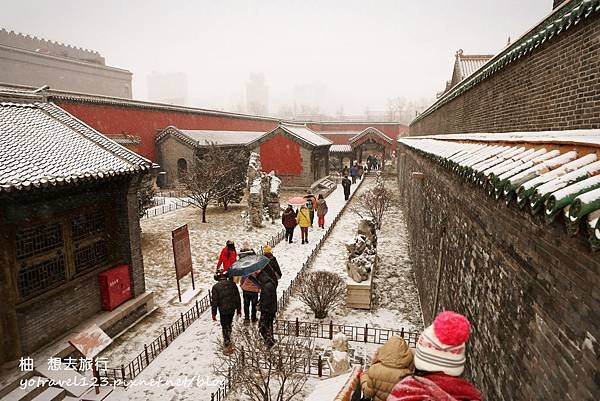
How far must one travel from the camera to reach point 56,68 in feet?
131

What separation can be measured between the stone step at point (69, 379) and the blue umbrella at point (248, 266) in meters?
2.89

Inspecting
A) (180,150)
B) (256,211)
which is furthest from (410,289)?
(180,150)

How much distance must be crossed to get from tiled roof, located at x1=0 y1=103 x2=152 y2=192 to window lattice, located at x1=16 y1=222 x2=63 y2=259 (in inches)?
44.9

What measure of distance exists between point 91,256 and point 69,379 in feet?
8.61

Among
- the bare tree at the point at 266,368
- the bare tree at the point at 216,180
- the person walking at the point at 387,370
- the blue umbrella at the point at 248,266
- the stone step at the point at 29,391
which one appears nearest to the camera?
the person walking at the point at 387,370

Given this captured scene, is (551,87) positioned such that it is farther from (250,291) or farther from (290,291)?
(290,291)

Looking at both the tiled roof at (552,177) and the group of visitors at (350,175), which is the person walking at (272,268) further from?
the group of visitors at (350,175)

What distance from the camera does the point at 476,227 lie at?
446 centimetres

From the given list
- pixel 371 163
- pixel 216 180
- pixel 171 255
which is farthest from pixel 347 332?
pixel 371 163

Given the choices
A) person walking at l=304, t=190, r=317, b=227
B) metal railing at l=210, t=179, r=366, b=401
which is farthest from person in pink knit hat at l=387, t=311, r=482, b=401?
person walking at l=304, t=190, r=317, b=227

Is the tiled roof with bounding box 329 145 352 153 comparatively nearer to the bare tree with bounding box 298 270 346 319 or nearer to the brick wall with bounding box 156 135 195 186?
the brick wall with bounding box 156 135 195 186

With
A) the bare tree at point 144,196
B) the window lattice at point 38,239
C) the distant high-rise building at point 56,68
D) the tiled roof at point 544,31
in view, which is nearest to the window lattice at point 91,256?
the window lattice at point 38,239

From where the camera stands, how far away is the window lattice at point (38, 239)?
21.3ft

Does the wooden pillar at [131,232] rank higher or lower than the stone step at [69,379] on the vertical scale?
higher
